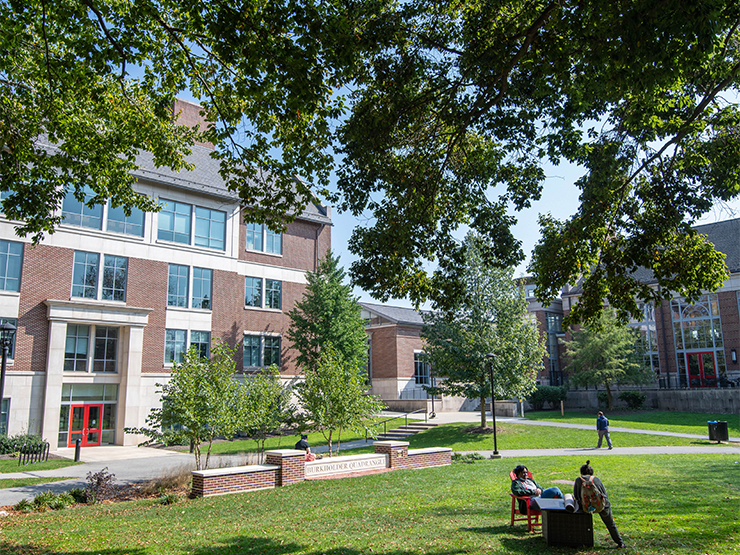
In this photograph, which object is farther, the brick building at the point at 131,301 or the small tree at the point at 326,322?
the small tree at the point at 326,322

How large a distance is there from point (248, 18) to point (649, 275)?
4424 cm

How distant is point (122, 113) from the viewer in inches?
536

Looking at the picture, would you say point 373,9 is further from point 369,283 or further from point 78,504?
point 78,504

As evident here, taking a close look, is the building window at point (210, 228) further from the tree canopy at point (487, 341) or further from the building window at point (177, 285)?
the tree canopy at point (487, 341)

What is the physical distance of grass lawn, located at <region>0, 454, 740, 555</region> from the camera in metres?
8.16

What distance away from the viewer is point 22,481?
1700 cm

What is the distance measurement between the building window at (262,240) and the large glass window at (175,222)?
4311 millimetres

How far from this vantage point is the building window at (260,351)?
3550cm

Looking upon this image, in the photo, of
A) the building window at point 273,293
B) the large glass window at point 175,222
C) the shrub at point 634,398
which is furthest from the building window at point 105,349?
the shrub at point 634,398

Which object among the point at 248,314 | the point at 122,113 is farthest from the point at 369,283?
the point at 248,314

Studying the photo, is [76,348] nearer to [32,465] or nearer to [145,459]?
[145,459]

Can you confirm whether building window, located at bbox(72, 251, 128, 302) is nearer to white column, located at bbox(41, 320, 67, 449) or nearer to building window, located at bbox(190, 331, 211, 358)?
white column, located at bbox(41, 320, 67, 449)

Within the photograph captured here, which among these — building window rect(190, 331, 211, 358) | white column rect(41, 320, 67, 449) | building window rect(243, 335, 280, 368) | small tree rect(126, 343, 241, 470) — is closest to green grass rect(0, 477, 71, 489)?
small tree rect(126, 343, 241, 470)

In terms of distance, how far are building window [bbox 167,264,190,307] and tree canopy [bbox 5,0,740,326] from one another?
1929 centimetres
